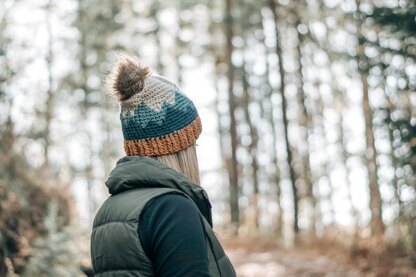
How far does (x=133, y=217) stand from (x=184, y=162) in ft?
1.35

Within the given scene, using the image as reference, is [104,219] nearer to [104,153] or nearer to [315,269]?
[315,269]

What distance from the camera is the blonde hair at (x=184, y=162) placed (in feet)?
8.73

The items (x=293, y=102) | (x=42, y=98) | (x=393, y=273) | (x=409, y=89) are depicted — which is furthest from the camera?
(x=293, y=102)

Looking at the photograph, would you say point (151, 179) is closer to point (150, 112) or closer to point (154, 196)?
point (154, 196)

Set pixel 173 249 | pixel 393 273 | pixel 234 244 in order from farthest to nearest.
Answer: pixel 234 244 < pixel 393 273 < pixel 173 249

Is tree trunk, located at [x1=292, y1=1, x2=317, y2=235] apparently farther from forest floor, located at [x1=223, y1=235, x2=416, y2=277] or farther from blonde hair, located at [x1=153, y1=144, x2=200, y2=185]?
blonde hair, located at [x1=153, y1=144, x2=200, y2=185]

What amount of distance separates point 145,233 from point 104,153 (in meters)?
23.1

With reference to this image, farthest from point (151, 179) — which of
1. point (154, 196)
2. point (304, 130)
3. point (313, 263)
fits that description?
point (304, 130)

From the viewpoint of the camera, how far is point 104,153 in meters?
25.1

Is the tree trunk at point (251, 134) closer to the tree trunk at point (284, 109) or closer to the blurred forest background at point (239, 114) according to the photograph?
the blurred forest background at point (239, 114)

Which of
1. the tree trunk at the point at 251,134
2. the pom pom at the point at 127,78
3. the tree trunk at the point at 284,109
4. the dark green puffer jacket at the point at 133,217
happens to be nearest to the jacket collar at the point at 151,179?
the dark green puffer jacket at the point at 133,217

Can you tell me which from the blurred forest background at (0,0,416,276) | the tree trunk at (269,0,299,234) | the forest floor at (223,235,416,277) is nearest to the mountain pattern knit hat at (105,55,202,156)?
the blurred forest background at (0,0,416,276)

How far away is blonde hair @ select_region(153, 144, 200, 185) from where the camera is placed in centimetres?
266

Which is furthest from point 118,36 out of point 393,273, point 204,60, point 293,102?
point 393,273
